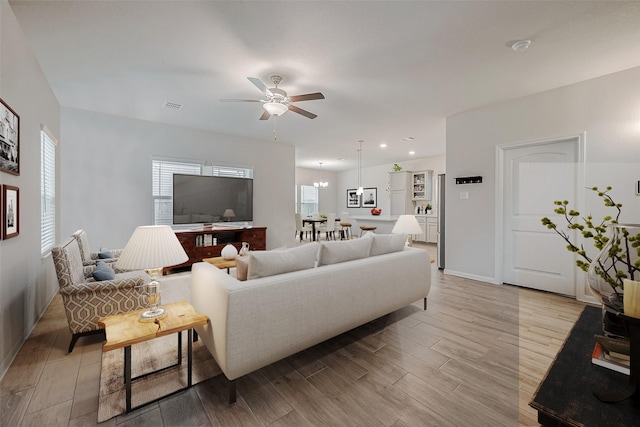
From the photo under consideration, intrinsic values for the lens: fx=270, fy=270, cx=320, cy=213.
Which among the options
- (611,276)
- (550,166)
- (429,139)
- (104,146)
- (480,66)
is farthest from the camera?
(429,139)

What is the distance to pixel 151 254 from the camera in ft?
5.66

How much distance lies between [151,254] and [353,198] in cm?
937

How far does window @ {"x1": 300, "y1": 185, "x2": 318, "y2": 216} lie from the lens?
10.5 meters

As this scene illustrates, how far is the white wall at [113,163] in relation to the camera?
4207 millimetres

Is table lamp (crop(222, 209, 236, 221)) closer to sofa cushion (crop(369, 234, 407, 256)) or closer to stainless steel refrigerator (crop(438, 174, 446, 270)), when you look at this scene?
sofa cushion (crop(369, 234, 407, 256))

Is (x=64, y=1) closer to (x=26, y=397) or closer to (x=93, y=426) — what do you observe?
(x=26, y=397)

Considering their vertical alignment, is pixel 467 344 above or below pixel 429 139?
below

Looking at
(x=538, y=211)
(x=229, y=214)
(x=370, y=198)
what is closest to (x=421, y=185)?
(x=370, y=198)

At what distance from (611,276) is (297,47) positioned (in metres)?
2.77

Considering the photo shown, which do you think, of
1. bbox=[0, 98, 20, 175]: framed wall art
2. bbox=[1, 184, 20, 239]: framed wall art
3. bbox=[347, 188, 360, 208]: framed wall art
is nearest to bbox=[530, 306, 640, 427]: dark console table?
bbox=[1, 184, 20, 239]: framed wall art

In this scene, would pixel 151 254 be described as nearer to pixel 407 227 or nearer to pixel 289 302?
pixel 289 302

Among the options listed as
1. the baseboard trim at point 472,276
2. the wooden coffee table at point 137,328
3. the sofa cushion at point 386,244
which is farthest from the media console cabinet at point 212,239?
the baseboard trim at point 472,276

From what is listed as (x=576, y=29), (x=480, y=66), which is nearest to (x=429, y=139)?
(x=480, y=66)

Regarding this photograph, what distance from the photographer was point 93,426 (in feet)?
4.76
